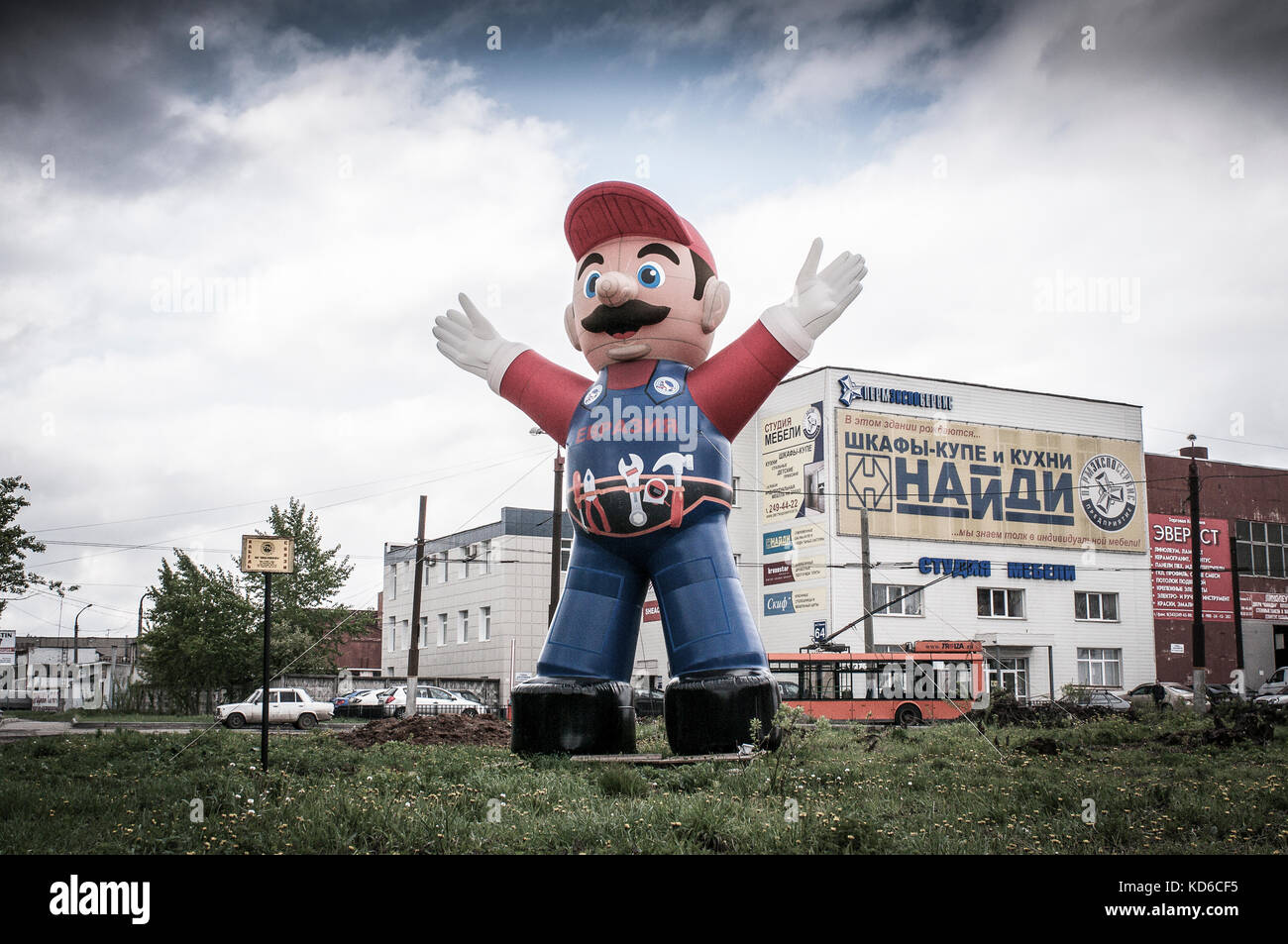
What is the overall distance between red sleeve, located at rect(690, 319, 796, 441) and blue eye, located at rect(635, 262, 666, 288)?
0.81 m

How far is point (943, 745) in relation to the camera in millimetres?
12094

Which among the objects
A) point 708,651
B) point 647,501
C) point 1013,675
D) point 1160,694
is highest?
point 647,501

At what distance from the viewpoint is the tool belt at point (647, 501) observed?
872cm

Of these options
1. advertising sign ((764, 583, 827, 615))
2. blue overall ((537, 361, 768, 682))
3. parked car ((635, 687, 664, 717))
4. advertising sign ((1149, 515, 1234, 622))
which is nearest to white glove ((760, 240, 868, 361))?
blue overall ((537, 361, 768, 682))

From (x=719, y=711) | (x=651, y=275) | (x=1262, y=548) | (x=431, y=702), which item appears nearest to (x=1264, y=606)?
(x=1262, y=548)

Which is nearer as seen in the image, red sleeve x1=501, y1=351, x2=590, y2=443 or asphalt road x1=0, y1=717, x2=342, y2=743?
red sleeve x1=501, y1=351, x2=590, y2=443

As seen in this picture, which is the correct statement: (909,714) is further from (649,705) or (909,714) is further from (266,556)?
(266,556)

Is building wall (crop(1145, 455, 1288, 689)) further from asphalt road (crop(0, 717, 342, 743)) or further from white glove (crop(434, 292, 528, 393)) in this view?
white glove (crop(434, 292, 528, 393))

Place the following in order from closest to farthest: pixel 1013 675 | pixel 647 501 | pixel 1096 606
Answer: pixel 647 501 < pixel 1013 675 < pixel 1096 606

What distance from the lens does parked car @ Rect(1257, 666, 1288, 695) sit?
35.7 m

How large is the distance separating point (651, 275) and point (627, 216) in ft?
1.95

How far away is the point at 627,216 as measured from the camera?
9117mm

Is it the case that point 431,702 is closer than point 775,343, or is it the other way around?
point 775,343
